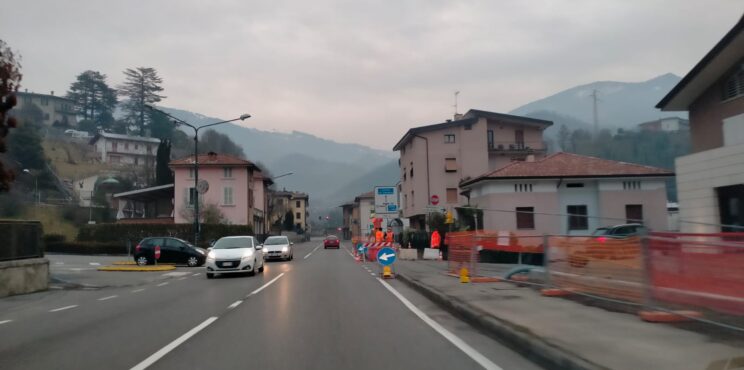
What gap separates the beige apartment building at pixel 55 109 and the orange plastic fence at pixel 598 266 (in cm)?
13040

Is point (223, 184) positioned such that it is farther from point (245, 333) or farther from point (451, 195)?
point (245, 333)

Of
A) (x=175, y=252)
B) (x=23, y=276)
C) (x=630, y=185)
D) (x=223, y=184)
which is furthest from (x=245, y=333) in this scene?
(x=223, y=184)

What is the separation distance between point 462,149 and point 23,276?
4313cm

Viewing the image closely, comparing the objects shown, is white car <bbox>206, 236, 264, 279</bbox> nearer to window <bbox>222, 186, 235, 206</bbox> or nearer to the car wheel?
the car wheel

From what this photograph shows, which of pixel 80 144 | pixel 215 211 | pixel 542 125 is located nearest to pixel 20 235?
pixel 215 211

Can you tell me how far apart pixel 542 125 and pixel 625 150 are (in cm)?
1041

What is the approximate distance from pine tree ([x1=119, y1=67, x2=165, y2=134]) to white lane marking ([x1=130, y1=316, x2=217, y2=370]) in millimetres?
113680

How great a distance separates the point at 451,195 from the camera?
54.0 m

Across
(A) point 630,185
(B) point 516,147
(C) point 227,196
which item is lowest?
(A) point 630,185

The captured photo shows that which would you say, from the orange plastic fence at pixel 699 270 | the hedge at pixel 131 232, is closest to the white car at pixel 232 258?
the orange plastic fence at pixel 699 270

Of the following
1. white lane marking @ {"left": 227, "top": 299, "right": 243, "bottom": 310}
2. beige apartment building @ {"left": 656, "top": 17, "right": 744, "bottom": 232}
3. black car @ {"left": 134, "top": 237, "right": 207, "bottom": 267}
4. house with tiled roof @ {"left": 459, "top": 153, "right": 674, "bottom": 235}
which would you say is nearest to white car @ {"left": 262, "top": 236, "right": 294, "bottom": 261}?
black car @ {"left": 134, "top": 237, "right": 207, "bottom": 267}

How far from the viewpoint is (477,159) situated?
178ft

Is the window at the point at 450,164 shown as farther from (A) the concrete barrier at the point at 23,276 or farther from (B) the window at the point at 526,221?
(A) the concrete barrier at the point at 23,276

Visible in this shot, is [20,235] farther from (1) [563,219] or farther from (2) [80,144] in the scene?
(2) [80,144]
